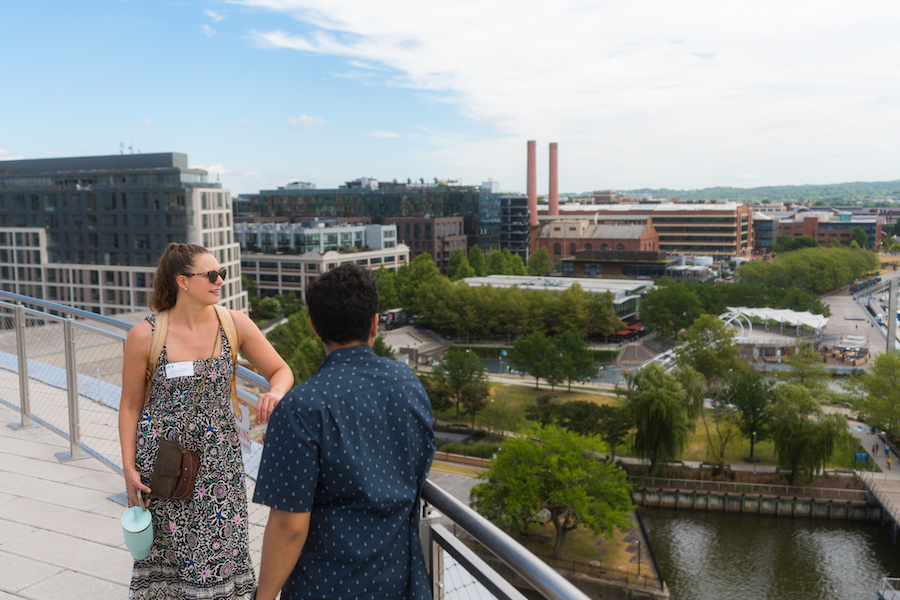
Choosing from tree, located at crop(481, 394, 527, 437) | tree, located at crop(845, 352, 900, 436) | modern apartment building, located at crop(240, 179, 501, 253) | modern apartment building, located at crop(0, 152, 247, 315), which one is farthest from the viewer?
modern apartment building, located at crop(240, 179, 501, 253)

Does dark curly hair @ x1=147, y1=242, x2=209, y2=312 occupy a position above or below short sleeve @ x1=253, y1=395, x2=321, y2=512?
above

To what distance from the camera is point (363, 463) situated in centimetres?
183

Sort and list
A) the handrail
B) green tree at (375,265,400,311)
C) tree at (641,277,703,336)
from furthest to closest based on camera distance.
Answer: green tree at (375,265,400,311) < tree at (641,277,703,336) < the handrail

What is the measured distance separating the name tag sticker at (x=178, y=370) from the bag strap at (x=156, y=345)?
60 millimetres

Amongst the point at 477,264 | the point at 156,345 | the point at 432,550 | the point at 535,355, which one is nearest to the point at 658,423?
the point at 535,355

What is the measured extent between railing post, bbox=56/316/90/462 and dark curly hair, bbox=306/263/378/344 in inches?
139

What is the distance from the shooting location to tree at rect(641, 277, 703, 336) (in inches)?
1885

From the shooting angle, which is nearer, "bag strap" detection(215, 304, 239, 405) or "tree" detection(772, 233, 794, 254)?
"bag strap" detection(215, 304, 239, 405)

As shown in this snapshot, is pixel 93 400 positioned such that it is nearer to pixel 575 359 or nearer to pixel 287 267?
pixel 575 359

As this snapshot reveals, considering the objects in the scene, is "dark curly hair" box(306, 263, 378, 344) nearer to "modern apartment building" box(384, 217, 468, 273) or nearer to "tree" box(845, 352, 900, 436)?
"tree" box(845, 352, 900, 436)

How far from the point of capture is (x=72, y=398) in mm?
4938

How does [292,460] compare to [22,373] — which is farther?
[22,373]

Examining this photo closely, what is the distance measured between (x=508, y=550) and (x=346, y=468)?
454mm

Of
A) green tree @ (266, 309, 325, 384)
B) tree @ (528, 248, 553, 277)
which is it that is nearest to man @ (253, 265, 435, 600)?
green tree @ (266, 309, 325, 384)
